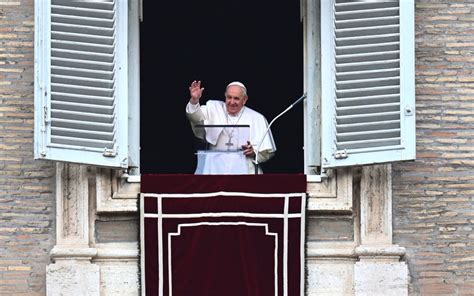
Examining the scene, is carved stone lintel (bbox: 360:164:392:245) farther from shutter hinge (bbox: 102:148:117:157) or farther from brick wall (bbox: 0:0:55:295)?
brick wall (bbox: 0:0:55:295)

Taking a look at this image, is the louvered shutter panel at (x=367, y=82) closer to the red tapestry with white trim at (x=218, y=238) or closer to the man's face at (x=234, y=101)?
the red tapestry with white trim at (x=218, y=238)

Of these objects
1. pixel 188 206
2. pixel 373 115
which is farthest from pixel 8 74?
pixel 373 115

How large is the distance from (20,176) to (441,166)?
306 cm

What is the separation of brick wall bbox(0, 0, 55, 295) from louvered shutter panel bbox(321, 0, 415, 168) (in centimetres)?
207

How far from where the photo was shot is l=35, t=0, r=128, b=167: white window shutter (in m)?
13.6

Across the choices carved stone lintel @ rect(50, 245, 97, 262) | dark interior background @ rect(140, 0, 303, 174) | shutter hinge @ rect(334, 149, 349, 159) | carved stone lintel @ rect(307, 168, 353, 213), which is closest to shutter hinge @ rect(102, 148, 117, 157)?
carved stone lintel @ rect(50, 245, 97, 262)

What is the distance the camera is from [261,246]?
13750mm

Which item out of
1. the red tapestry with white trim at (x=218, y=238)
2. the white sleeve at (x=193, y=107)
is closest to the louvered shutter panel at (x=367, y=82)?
the red tapestry with white trim at (x=218, y=238)

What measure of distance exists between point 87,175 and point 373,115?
6.88 ft

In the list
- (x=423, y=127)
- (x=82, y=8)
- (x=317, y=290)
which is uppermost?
(x=82, y=8)

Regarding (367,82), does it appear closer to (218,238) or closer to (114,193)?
(218,238)

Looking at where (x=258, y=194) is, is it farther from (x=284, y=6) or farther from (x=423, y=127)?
(x=284, y=6)

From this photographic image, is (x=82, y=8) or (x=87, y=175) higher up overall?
(x=82, y=8)

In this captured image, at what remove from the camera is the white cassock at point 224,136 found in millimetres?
14398
